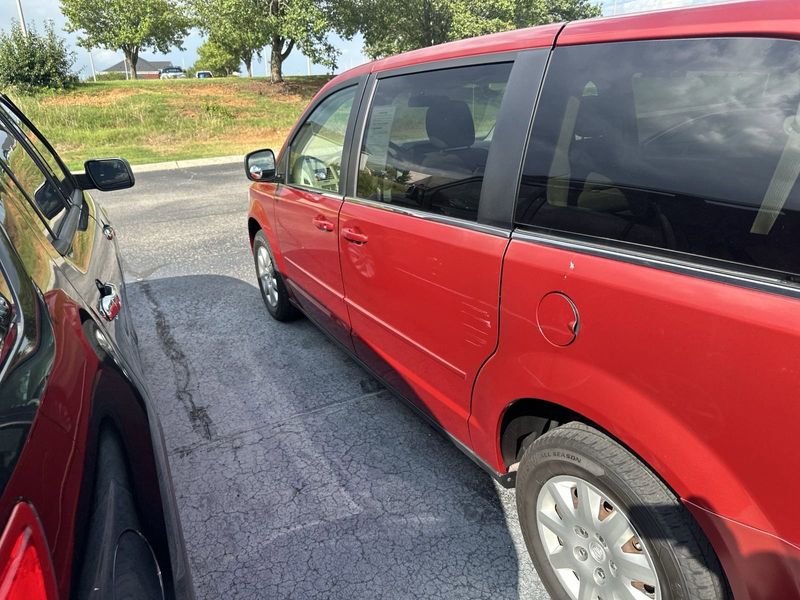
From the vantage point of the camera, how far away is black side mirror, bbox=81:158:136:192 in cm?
334

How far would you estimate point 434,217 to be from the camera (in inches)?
87.6

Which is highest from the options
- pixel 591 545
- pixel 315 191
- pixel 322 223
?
pixel 315 191

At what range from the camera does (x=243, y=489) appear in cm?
266

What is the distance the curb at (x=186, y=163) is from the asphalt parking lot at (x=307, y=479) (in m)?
9.91

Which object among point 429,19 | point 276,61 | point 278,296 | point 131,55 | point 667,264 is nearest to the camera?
point 667,264

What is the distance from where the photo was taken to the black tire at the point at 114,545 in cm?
101

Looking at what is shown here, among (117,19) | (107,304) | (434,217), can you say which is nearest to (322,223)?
(434,217)

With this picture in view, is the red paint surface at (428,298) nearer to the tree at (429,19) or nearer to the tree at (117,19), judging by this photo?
the tree at (429,19)

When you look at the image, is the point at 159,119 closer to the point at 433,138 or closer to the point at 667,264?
the point at 433,138

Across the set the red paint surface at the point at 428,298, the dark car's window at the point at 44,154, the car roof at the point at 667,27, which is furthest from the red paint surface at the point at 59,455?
the dark car's window at the point at 44,154

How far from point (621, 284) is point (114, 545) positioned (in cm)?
130

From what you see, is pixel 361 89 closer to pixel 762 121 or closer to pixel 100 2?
pixel 762 121

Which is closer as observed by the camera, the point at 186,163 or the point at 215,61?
the point at 186,163

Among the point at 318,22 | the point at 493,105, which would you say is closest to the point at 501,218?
the point at 493,105
